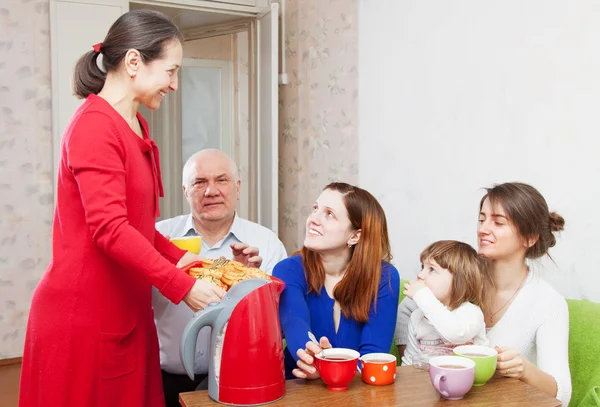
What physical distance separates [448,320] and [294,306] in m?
0.34

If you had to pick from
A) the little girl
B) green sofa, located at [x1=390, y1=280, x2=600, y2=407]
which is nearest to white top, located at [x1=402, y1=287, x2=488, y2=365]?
the little girl

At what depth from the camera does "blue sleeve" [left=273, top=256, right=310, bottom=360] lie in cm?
139

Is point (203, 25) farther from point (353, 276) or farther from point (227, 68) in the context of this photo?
point (353, 276)

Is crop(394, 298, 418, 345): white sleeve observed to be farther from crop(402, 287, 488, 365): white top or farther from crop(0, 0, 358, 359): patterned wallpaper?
crop(0, 0, 358, 359): patterned wallpaper

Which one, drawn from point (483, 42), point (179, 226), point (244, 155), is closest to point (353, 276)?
point (179, 226)

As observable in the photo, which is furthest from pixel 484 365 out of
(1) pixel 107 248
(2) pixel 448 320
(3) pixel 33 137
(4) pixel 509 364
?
(3) pixel 33 137

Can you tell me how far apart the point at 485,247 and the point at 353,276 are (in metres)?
0.32

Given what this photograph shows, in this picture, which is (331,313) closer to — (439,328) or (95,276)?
(439,328)

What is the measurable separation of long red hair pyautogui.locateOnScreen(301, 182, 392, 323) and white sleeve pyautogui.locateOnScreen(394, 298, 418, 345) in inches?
9.0

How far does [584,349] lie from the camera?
59.3 inches

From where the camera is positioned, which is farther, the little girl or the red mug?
the little girl

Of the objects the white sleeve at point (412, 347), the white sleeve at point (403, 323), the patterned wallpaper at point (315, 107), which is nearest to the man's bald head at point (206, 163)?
the white sleeve at point (403, 323)

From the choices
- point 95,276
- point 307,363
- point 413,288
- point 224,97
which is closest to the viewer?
point 307,363

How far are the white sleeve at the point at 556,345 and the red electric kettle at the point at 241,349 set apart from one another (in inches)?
23.5
